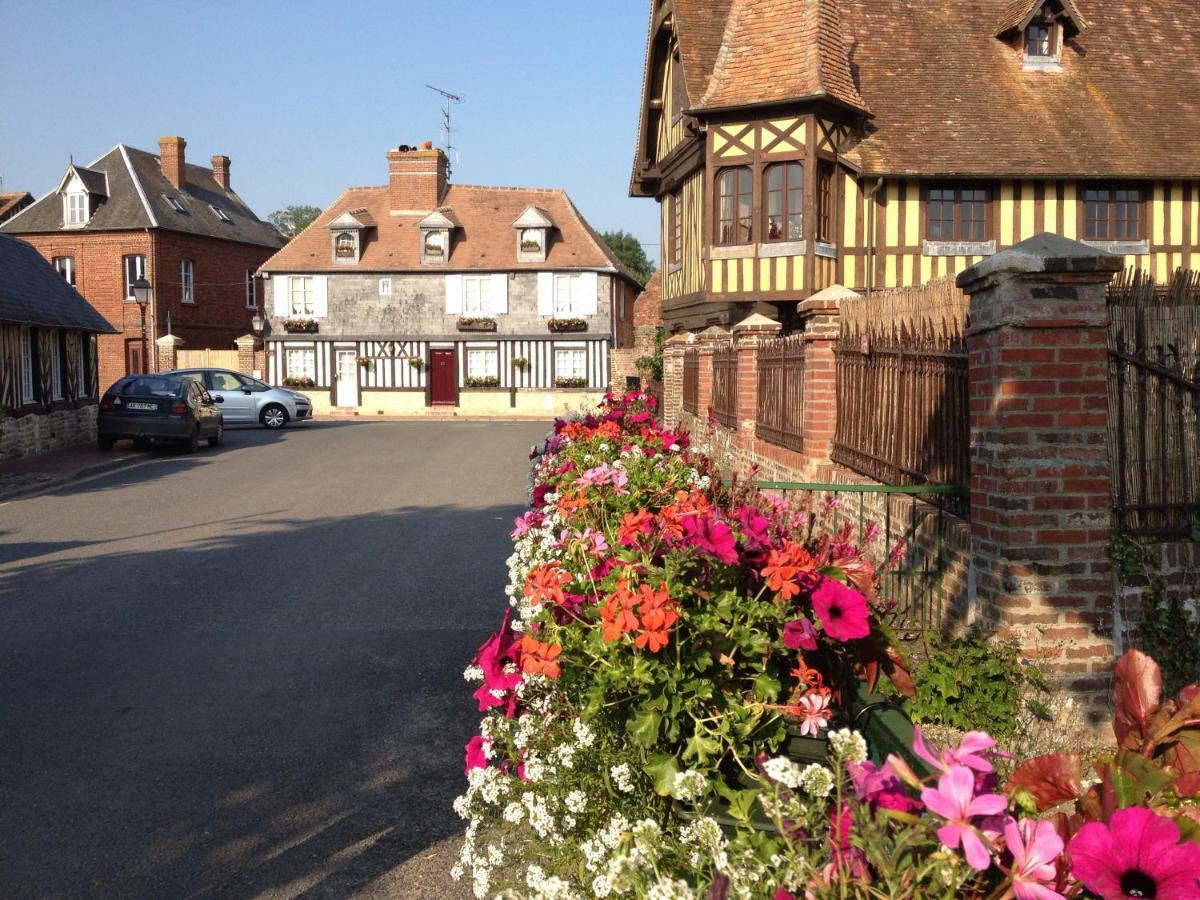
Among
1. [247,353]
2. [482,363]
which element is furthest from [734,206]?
[247,353]

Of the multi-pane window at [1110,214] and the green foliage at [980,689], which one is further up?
the multi-pane window at [1110,214]

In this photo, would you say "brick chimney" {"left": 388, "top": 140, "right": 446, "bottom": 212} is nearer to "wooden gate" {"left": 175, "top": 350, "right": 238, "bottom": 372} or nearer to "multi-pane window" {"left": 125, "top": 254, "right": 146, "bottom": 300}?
"wooden gate" {"left": 175, "top": 350, "right": 238, "bottom": 372}

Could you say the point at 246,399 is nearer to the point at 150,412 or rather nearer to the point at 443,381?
the point at 150,412

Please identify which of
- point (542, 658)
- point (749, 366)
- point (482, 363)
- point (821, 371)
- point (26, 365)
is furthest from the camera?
point (482, 363)

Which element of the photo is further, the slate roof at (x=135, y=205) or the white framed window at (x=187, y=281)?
the white framed window at (x=187, y=281)

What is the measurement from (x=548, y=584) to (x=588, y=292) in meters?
37.0

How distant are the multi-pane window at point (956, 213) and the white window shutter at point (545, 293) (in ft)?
71.1

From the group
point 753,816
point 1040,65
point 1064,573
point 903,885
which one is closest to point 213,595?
point 1064,573

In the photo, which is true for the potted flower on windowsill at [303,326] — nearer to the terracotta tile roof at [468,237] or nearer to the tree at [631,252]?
the terracotta tile roof at [468,237]

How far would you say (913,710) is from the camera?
5.07 metres

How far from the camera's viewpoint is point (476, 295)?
40.2 meters

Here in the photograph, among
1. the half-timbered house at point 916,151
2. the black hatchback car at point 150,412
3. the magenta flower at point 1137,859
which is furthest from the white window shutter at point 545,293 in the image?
the magenta flower at point 1137,859

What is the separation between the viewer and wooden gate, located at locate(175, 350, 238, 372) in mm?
39781

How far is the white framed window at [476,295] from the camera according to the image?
4006 cm
